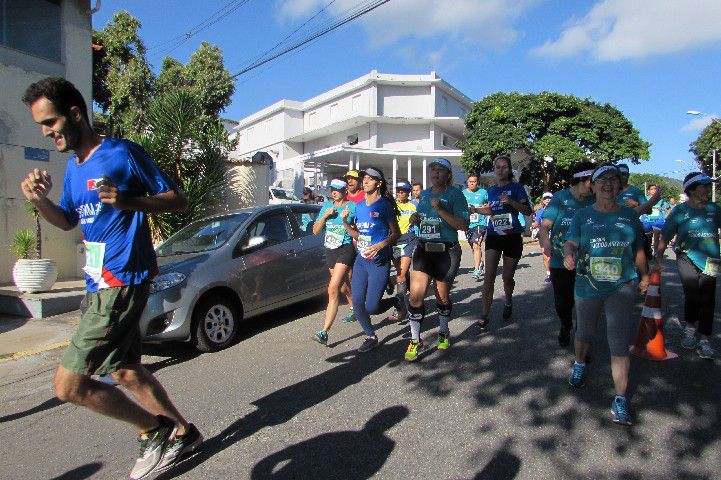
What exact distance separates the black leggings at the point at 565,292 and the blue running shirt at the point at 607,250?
127 cm

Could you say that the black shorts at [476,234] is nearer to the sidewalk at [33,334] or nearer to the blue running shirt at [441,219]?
the blue running shirt at [441,219]

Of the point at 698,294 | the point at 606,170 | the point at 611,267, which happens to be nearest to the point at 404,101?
the point at 698,294

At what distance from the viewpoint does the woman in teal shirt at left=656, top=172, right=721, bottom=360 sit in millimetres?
4531

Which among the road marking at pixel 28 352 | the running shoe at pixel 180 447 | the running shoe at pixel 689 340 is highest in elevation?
the running shoe at pixel 689 340

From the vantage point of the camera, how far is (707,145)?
43.1 metres

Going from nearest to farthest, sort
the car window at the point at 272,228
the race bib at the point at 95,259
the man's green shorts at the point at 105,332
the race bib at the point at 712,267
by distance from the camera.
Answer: the man's green shorts at the point at 105,332 < the race bib at the point at 95,259 < the race bib at the point at 712,267 < the car window at the point at 272,228

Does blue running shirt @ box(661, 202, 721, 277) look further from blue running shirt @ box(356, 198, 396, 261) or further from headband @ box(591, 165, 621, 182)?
blue running shirt @ box(356, 198, 396, 261)

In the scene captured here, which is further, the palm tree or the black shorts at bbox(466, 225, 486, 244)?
the palm tree

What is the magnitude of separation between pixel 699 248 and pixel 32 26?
37.9 ft

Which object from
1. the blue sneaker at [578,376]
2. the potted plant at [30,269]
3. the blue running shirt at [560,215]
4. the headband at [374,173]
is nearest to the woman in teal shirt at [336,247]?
the headband at [374,173]

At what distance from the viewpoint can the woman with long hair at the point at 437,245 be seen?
4738mm

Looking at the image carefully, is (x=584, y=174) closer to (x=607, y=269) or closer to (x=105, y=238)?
(x=607, y=269)

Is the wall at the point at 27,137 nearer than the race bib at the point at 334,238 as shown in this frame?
No

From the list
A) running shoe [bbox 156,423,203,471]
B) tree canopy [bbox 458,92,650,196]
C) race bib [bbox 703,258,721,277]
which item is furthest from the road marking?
tree canopy [bbox 458,92,650,196]
